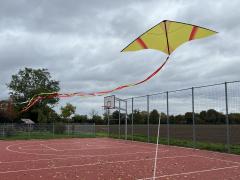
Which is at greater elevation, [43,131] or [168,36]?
[168,36]

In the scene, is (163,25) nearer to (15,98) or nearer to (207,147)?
(207,147)

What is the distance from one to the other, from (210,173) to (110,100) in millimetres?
17086

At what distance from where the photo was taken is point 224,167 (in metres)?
10.4

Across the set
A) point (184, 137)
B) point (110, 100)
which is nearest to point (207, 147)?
point (184, 137)

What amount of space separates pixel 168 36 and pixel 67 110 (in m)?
43.4

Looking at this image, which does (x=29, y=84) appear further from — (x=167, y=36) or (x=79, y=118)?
(x=167, y=36)

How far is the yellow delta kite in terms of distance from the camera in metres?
4.71

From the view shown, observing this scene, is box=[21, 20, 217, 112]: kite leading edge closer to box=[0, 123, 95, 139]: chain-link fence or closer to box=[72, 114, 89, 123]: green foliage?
box=[0, 123, 95, 139]: chain-link fence

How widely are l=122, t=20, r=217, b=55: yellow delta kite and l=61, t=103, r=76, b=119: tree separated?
141 ft

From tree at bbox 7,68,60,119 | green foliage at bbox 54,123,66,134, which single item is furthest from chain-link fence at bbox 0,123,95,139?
tree at bbox 7,68,60,119

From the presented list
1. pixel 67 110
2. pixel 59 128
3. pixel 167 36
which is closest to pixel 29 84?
pixel 67 110

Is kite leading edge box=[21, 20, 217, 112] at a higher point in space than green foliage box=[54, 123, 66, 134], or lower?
higher

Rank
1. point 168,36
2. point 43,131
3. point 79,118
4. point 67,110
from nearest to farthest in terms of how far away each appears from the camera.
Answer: point 168,36 < point 43,131 < point 67,110 < point 79,118

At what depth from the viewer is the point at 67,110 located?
47594 mm
